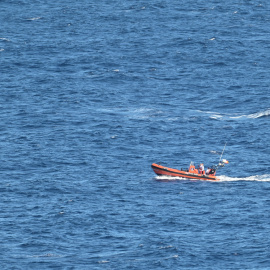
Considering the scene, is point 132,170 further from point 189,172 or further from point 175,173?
point 189,172

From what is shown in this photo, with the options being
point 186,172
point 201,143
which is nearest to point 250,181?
point 186,172

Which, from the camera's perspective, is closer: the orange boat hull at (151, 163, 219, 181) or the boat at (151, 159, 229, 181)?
the orange boat hull at (151, 163, 219, 181)

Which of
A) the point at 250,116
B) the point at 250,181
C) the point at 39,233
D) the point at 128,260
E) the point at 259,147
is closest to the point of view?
the point at 128,260

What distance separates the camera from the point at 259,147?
6068 inches

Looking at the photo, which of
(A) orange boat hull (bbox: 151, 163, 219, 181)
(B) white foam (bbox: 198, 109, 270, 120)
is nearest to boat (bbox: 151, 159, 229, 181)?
(A) orange boat hull (bbox: 151, 163, 219, 181)

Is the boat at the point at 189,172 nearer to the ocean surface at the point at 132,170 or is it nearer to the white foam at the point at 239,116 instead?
the ocean surface at the point at 132,170

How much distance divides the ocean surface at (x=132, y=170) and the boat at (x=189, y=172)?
3.01 ft

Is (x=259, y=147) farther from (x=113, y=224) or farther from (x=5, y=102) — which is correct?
(x=5, y=102)

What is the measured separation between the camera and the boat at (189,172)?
142 meters

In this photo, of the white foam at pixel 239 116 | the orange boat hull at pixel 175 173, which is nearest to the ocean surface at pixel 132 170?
the white foam at pixel 239 116

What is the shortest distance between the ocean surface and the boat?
92cm

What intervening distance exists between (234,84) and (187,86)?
29.7 feet

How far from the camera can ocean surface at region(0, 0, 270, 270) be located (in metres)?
116

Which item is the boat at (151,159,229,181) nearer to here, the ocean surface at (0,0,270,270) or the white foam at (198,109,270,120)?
the ocean surface at (0,0,270,270)
